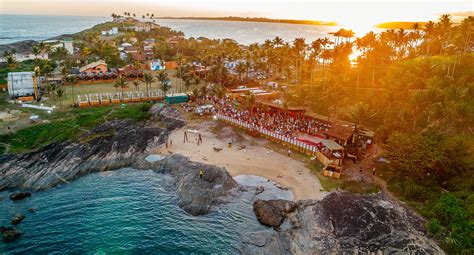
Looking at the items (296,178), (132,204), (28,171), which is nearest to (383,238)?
(296,178)

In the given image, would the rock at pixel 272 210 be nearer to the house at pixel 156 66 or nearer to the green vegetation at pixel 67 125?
the green vegetation at pixel 67 125

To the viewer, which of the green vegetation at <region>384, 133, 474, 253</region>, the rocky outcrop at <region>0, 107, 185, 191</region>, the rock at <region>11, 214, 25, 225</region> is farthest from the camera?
the rocky outcrop at <region>0, 107, 185, 191</region>

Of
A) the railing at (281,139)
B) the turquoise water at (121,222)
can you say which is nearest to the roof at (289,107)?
the railing at (281,139)

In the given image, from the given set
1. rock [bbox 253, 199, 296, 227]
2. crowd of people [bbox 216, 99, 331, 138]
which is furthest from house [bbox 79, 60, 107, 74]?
rock [bbox 253, 199, 296, 227]

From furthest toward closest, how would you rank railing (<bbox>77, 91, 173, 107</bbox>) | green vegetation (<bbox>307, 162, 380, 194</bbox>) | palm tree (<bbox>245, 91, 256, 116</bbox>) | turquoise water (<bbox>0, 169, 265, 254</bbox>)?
railing (<bbox>77, 91, 173, 107</bbox>) → palm tree (<bbox>245, 91, 256, 116</bbox>) → green vegetation (<bbox>307, 162, 380, 194</bbox>) → turquoise water (<bbox>0, 169, 265, 254</bbox>)

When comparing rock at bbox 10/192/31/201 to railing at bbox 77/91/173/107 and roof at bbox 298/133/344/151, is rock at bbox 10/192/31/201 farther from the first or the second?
roof at bbox 298/133/344/151

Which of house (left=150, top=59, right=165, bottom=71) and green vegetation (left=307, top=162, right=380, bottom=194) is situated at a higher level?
house (left=150, top=59, right=165, bottom=71)

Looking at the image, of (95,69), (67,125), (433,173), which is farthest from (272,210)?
(95,69)
